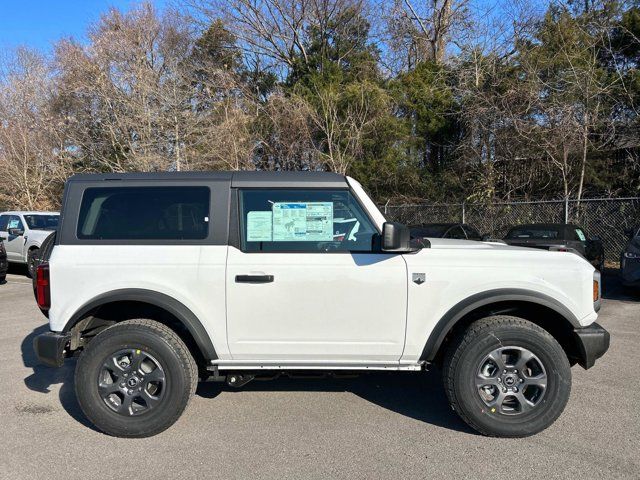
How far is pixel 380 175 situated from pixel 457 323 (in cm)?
1426

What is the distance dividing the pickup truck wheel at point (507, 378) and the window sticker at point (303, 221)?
52.3 inches

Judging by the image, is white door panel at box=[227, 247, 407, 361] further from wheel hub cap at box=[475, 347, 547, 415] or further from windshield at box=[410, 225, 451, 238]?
windshield at box=[410, 225, 451, 238]

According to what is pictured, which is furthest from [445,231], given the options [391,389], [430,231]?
[391,389]

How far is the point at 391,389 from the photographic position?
15.1 ft

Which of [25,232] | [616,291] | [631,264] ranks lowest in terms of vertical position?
[616,291]

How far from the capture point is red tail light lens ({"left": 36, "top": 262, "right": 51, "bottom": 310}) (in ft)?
12.2

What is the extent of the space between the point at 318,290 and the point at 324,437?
1.10m

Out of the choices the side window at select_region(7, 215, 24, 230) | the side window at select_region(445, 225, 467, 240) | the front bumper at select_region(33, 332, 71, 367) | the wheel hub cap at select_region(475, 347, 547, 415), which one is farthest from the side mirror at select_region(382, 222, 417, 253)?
the side window at select_region(7, 215, 24, 230)

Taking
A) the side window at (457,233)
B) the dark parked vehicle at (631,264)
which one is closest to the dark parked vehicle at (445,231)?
the side window at (457,233)

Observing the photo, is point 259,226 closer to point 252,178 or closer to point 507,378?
point 252,178

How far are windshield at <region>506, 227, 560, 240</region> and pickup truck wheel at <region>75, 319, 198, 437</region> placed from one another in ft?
29.2

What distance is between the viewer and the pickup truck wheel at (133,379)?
11.9ft

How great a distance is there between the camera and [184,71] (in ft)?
67.6

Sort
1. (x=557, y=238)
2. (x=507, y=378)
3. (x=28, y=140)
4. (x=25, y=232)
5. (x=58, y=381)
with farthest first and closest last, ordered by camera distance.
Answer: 1. (x=28, y=140)
2. (x=25, y=232)
3. (x=557, y=238)
4. (x=58, y=381)
5. (x=507, y=378)
